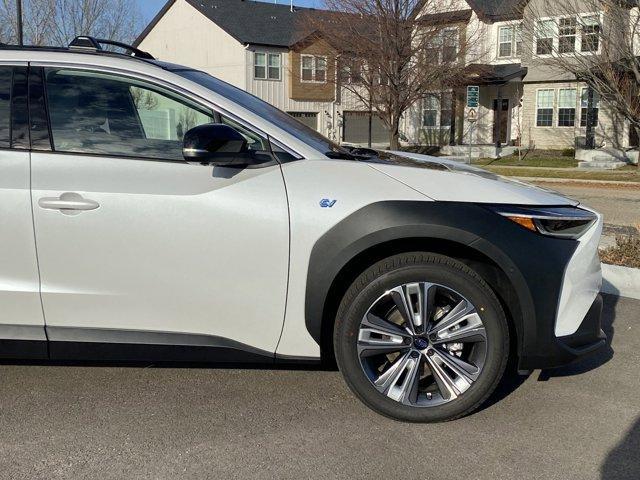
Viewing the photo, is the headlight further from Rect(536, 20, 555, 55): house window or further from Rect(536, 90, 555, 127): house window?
Rect(536, 90, 555, 127): house window

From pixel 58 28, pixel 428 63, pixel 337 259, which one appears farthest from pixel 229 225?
pixel 58 28

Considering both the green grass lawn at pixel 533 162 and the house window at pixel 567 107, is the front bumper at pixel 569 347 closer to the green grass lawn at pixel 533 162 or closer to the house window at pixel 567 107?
the green grass lawn at pixel 533 162

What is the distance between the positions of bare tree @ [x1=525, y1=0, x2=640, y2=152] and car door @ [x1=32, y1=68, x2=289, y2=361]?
1697 centimetres

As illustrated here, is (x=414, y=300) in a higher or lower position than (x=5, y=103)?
lower

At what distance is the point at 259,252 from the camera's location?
11.0 ft

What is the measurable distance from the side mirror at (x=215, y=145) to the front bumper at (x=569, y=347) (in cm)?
175

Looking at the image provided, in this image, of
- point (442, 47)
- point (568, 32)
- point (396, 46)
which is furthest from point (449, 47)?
point (568, 32)

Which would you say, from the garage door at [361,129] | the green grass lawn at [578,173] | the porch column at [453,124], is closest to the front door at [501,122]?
the porch column at [453,124]

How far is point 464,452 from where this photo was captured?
10.5 feet

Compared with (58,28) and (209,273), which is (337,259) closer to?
(209,273)

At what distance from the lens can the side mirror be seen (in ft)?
10.7

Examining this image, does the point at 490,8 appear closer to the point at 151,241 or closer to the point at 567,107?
the point at 567,107

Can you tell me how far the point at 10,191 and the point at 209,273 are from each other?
1.06 m

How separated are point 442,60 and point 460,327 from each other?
23.3 meters
